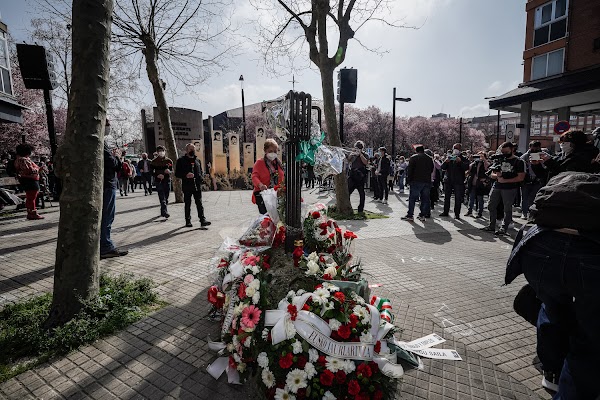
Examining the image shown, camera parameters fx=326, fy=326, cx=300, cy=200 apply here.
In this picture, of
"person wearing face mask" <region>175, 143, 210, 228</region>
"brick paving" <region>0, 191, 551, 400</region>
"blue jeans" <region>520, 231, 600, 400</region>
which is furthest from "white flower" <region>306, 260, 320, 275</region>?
"person wearing face mask" <region>175, 143, 210, 228</region>

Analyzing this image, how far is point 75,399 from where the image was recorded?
89.0 inches

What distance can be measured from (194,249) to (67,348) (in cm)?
315

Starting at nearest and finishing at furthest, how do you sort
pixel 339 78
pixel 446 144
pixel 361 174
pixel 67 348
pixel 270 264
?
pixel 67 348, pixel 270 264, pixel 339 78, pixel 361 174, pixel 446 144

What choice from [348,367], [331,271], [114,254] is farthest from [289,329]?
[114,254]

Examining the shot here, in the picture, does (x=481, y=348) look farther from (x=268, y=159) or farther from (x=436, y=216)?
(x=436, y=216)

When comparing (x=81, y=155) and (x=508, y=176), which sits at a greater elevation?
(x=81, y=155)

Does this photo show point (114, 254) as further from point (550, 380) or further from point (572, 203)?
point (572, 203)

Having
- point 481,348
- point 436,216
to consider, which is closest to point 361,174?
point 436,216

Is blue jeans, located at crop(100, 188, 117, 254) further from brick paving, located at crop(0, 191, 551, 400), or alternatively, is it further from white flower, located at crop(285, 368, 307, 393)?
white flower, located at crop(285, 368, 307, 393)

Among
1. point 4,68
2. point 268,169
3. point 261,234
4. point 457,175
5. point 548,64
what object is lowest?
point 261,234

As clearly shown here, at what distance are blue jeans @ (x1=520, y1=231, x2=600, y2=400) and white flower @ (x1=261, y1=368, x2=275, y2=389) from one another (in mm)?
A: 1778

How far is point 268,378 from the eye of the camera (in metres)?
2.13

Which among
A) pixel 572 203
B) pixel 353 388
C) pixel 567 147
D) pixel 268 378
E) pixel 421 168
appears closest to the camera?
pixel 572 203

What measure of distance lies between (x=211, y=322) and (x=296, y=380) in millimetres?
1557
